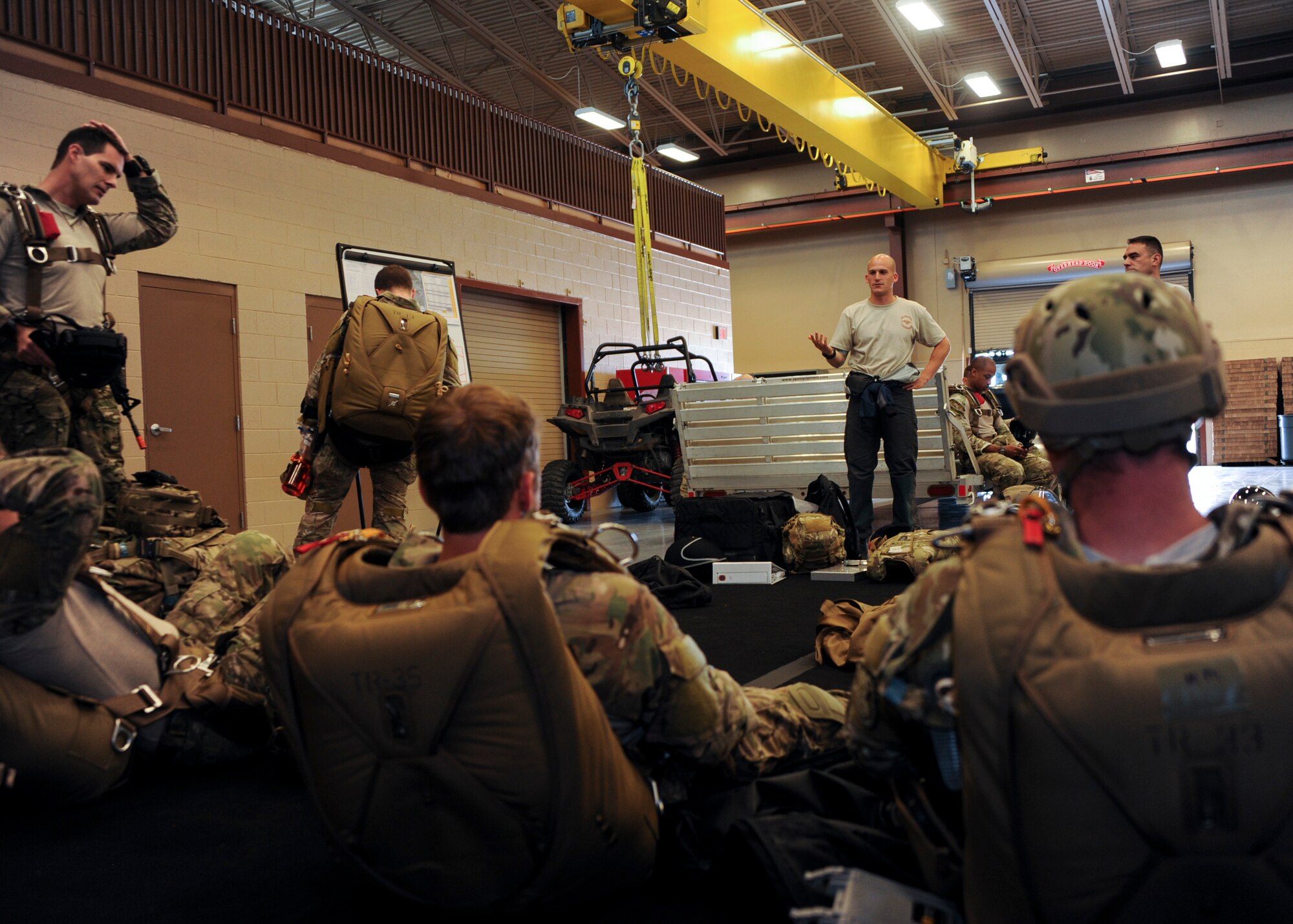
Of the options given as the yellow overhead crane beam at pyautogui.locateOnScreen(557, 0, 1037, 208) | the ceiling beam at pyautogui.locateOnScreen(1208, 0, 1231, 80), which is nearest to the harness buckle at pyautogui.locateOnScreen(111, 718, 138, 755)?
the yellow overhead crane beam at pyautogui.locateOnScreen(557, 0, 1037, 208)

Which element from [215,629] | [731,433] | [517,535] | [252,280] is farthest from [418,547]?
[252,280]

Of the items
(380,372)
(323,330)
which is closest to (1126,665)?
(380,372)

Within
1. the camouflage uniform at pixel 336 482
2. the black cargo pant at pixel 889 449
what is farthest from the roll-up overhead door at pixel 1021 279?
the camouflage uniform at pixel 336 482

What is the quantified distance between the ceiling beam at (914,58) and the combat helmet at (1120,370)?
496 inches

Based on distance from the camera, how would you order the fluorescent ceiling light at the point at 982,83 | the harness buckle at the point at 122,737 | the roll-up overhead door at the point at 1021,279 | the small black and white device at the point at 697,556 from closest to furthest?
the harness buckle at the point at 122,737 → the small black and white device at the point at 697,556 → the fluorescent ceiling light at the point at 982,83 → the roll-up overhead door at the point at 1021,279

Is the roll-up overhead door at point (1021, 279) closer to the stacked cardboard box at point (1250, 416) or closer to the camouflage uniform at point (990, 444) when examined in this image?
the stacked cardboard box at point (1250, 416)

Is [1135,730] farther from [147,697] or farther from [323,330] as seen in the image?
[323,330]

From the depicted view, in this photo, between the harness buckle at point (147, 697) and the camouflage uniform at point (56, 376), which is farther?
the camouflage uniform at point (56, 376)

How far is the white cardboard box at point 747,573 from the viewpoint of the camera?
5711 millimetres

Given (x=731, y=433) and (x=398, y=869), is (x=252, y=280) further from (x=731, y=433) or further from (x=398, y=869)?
(x=398, y=869)

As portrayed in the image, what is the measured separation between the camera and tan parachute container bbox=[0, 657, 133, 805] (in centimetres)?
217

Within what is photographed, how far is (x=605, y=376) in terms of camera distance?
1230 centimetres

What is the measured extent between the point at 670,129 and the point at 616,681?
680 inches

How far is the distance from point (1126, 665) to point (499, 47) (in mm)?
14099
